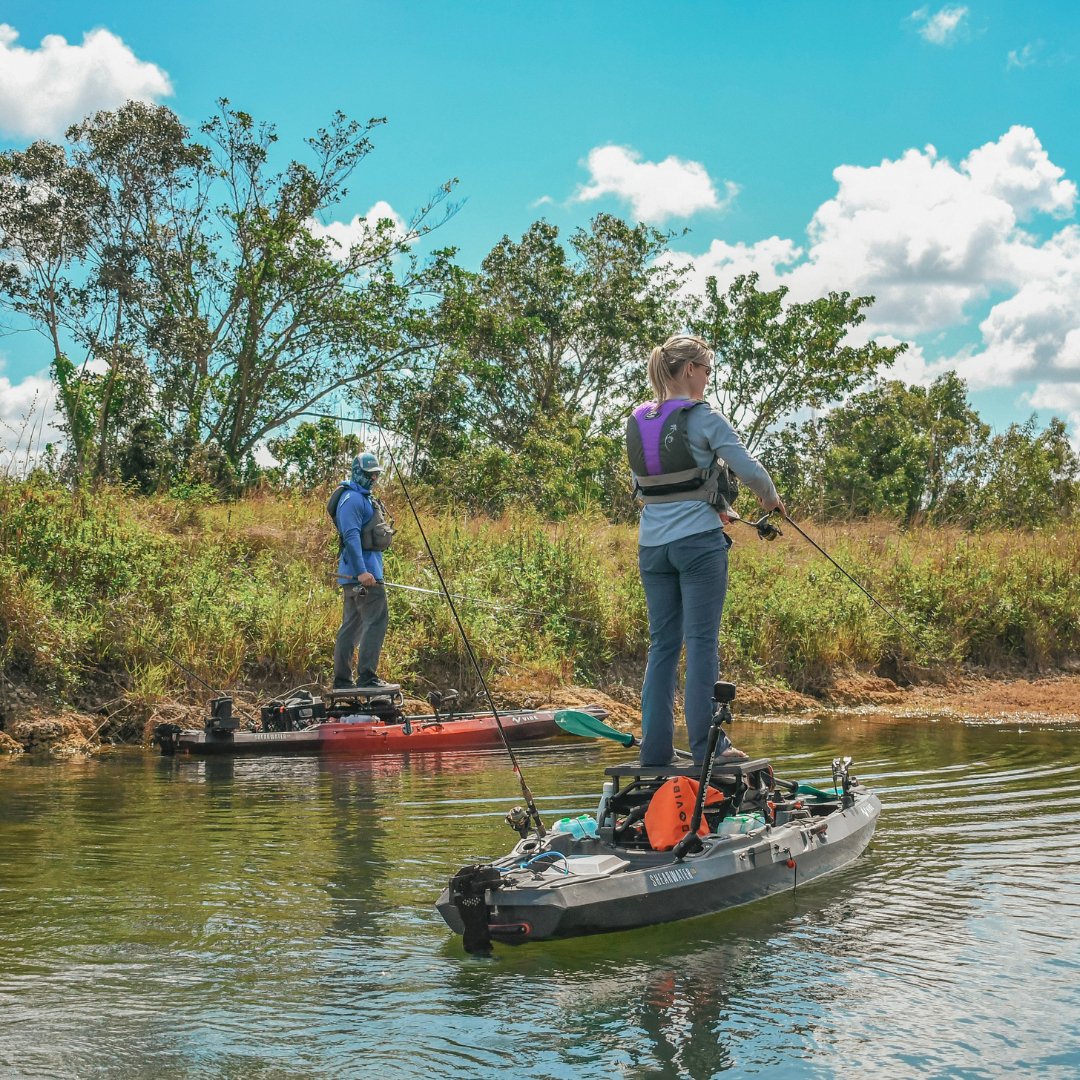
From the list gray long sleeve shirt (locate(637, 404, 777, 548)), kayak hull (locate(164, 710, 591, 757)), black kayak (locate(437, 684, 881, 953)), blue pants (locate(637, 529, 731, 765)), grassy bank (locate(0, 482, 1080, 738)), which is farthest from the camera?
grassy bank (locate(0, 482, 1080, 738))

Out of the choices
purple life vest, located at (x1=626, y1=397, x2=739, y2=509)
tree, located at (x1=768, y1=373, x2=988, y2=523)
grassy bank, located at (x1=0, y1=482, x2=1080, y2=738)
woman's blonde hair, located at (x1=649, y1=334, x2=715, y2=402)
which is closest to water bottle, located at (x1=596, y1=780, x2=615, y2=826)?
purple life vest, located at (x1=626, y1=397, x2=739, y2=509)

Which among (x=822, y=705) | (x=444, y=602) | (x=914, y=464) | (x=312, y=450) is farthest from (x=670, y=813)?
→ (x=914, y=464)

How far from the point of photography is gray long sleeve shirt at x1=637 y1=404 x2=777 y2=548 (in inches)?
248

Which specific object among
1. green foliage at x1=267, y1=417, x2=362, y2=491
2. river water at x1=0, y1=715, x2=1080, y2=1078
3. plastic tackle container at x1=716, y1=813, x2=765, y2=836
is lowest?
river water at x1=0, y1=715, x2=1080, y2=1078

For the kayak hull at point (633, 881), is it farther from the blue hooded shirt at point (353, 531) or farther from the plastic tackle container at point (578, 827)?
the blue hooded shirt at point (353, 531)

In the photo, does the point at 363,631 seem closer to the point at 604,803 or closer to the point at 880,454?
the point at 604,803

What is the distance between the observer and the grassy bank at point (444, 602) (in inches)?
549

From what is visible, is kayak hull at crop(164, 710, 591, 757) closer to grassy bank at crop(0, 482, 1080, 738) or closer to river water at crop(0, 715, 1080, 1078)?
grassy bank at crop(0, 482, 1080, 738)

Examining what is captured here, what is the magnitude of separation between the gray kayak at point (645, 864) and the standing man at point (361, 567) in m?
6.24

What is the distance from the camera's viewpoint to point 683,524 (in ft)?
21.3

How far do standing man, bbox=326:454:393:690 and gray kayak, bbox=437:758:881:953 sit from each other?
6243mm

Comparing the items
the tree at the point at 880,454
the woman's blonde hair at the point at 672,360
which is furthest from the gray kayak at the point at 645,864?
the tree at the point at 880,454

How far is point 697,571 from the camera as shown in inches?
256

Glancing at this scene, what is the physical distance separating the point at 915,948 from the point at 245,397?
21501mm
